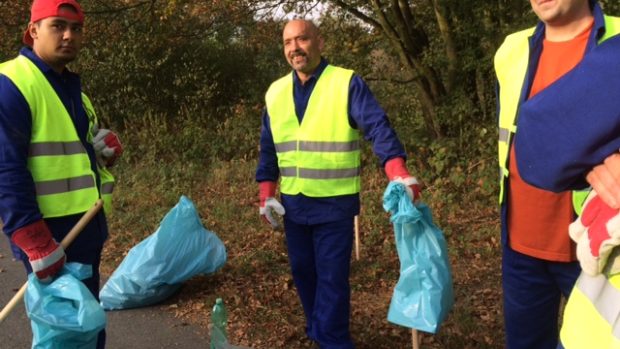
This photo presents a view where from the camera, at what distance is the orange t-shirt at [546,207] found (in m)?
2.02

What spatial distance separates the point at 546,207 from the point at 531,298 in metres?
0.40

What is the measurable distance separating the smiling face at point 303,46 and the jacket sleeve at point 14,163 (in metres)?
1.47

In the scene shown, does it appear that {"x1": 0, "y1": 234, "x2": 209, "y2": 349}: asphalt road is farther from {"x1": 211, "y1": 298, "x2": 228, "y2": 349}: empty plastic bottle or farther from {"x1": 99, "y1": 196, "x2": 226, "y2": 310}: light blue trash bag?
{"x1": 211, "y1": 298, "x2": 228, "y2": 349}: empty plastic bottle

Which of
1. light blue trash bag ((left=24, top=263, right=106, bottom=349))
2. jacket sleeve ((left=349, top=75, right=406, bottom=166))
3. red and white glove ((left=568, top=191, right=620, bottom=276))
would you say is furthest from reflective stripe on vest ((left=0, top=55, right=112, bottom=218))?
red and white glove ((left=568, top=191, right=620, bottom=276))

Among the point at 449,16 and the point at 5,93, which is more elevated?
the point at 449,16

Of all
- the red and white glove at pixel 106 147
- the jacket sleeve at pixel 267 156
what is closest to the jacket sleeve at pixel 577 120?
the red and white glove at pixel 106 147

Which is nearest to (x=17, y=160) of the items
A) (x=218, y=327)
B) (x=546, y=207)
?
(x=218, y=327)

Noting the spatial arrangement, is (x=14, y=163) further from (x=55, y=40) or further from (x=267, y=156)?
(x=267, y=156)

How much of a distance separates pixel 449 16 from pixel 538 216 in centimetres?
622

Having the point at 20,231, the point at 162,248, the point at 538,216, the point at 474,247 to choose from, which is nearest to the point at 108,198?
the point at 20,231

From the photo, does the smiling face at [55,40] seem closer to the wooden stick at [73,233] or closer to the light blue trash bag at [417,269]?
the wooden stick at [73,233]

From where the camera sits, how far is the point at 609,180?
1.20 m

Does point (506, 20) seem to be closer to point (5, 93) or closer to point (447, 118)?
point (447, 118)

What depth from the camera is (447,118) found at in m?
8.06
